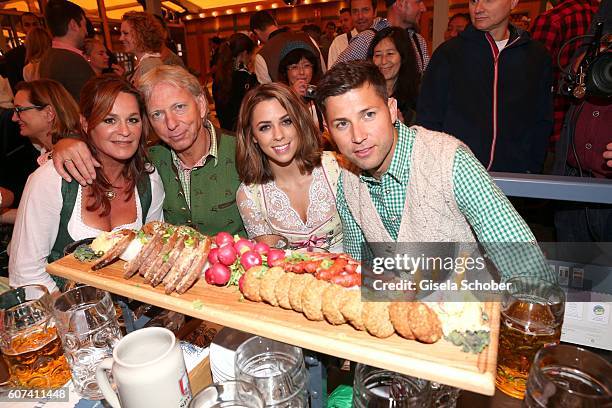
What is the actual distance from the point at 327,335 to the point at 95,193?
6.44 ft

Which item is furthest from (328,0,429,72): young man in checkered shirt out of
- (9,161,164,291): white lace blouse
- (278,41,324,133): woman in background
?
(9,161,164,291): white lace blouse

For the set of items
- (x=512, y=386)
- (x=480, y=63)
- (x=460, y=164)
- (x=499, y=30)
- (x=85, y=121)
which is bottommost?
(x=512, y=386)

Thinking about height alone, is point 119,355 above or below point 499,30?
below

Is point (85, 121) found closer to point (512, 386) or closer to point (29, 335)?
point (29, 335)

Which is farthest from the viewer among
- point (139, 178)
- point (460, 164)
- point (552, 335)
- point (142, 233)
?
point (139, 178)

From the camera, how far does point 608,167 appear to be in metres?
2.64

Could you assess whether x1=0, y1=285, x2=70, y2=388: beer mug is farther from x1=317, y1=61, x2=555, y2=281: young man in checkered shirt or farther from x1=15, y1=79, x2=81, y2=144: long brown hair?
x1=15, y1=79, x2=81, y2=144: long brown hair

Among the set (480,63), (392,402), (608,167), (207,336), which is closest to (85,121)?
(207,336)

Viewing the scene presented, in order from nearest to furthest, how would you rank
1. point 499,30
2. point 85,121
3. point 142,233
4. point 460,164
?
point 142,233 → point 460,164 → point 85,121 → point 499,30

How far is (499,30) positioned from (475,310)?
2.92 m

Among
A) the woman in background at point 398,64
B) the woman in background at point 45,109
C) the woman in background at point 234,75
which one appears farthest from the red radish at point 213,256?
the woman in background at point 234,75

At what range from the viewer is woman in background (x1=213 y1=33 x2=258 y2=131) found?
618cm

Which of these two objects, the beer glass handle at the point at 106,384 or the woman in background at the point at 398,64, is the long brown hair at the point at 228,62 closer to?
the woman in background at the point at 398,64

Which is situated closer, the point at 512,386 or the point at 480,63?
the point at 512,386
